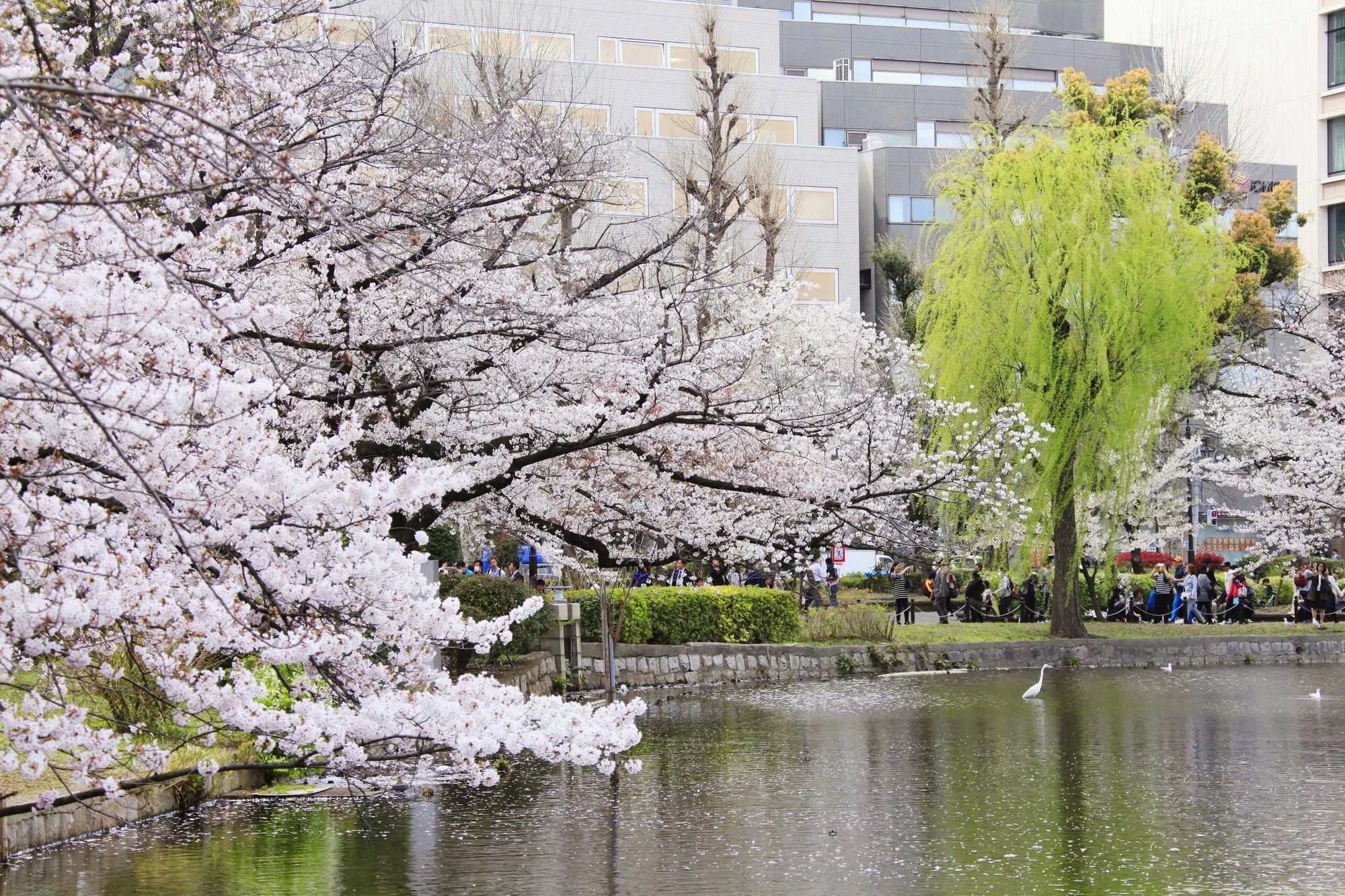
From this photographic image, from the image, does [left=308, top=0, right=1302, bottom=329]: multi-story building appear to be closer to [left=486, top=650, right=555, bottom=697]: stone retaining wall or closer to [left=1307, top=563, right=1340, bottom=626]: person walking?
[left=1307, top=563, right=1340, bottom=626]: person walking

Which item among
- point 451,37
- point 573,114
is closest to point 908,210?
point 451,37

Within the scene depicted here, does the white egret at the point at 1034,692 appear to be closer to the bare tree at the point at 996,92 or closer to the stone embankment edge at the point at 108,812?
the stone embankment edge at the point at 108,812

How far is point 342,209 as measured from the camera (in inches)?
401

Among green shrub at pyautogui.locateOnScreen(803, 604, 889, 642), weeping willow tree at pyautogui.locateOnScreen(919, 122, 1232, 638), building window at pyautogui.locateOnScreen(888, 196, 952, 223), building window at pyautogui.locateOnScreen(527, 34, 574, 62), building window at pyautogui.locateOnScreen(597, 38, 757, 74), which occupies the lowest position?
green shrub at pyautogui.locateOnScreen(803, 604, 889, 642)

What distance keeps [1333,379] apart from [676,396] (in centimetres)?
2560

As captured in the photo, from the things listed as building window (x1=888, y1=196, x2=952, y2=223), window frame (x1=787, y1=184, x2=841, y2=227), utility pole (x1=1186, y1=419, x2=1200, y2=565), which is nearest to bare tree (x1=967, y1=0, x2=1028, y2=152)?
window frame (x1=787, y1=184, x2=841, y2=227)

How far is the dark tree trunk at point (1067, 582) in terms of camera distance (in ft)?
87.8

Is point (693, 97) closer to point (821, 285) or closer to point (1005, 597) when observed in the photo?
point (821, 285)

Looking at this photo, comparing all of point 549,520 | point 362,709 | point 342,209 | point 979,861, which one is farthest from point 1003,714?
point 362,709

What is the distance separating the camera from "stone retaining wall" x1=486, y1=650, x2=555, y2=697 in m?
17.4

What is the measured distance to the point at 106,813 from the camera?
9.81 meters

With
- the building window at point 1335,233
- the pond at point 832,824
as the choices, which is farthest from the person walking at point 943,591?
the building window at point 1335,233

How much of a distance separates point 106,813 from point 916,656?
55.4 ft

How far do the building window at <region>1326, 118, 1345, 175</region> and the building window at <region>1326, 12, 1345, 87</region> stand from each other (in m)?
1.29
